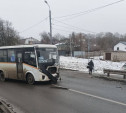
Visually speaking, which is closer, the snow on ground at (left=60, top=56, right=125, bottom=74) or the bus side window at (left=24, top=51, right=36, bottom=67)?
the bus side window at (left=24, top=51, right=36, bottom=67)

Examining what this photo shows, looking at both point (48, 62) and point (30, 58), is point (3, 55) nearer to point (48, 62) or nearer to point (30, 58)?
point (30, 58)

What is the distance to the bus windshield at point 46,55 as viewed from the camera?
354 inches

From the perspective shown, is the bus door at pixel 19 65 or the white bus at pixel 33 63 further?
the bus door at pixel 19 65

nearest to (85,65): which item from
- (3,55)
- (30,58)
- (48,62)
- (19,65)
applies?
(48,62)

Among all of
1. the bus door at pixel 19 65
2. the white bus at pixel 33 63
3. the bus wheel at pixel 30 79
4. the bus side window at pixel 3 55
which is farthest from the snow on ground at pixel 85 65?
the bus side window at pixel 3 55

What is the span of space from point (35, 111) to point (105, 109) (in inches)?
101

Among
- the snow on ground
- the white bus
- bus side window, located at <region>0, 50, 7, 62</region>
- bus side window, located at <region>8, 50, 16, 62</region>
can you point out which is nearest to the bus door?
the white bus

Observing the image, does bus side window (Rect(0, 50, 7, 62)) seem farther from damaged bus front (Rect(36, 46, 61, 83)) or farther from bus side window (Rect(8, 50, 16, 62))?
damaged bus front (Rect(36, 46, 61, 83))

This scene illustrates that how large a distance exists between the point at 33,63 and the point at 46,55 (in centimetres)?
100

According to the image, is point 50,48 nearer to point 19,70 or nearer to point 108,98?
point 19,70

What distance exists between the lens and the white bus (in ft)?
29.4

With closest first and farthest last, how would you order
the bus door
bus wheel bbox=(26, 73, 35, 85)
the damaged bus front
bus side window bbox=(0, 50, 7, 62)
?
the damaged bus front → bus wheel bbox=(26, 73, 35, 85) → the bus door → bus side window bbox=(0, 50, 7, 62)

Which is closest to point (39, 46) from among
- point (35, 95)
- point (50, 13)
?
Result: point (35, 95)

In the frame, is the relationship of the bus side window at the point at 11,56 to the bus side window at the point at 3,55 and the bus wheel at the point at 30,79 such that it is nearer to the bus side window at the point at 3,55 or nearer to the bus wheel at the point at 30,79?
the bus side window at the point at 3,55
